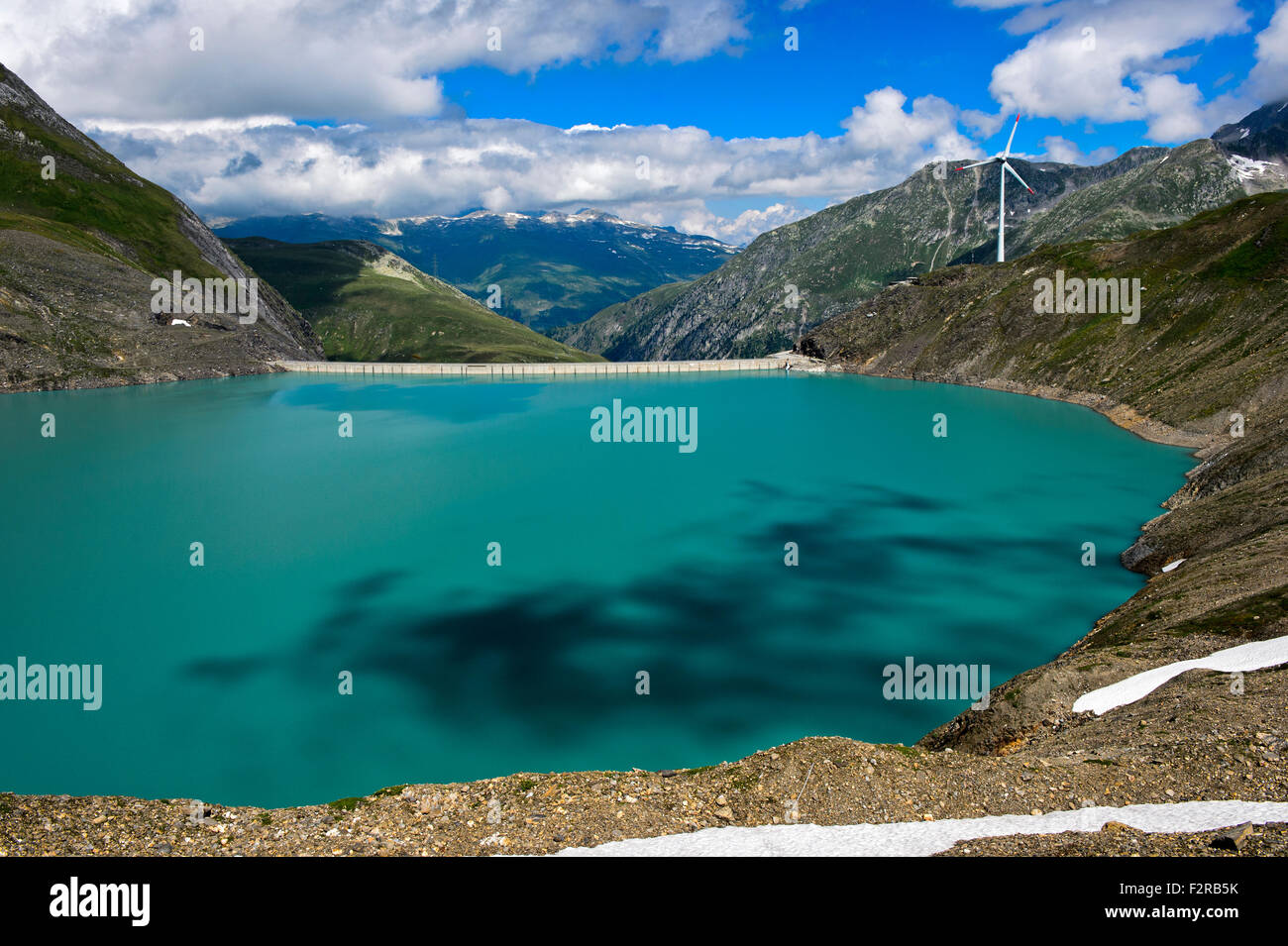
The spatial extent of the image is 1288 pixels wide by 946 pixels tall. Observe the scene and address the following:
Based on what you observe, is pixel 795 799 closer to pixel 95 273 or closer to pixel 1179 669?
pixel 1179 669

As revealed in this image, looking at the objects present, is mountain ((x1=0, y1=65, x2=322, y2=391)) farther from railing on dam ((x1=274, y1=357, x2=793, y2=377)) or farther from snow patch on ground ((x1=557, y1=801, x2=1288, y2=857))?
snow patch on ground ((x1=557, y1=801, x2=1288, y2=857))

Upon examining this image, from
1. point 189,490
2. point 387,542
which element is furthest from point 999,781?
point 189,490

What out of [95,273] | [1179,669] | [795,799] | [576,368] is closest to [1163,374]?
[1179,669]

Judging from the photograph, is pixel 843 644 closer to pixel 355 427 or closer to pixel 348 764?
pixel 348 764

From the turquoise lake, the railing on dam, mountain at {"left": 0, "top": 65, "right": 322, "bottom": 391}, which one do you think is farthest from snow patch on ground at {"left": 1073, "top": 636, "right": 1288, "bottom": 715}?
the railing on dam

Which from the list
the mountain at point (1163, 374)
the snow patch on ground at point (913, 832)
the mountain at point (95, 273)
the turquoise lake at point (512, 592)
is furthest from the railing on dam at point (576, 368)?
the snow patch on ground at point (913, 832)

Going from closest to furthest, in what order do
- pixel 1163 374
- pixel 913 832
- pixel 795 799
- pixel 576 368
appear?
A: pixel 913 832, pixel 795 799, pixel 1163 374, pixel 576 368

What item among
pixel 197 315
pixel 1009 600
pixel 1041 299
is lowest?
pixel 1009 600

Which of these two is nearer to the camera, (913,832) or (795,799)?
(913,832)
